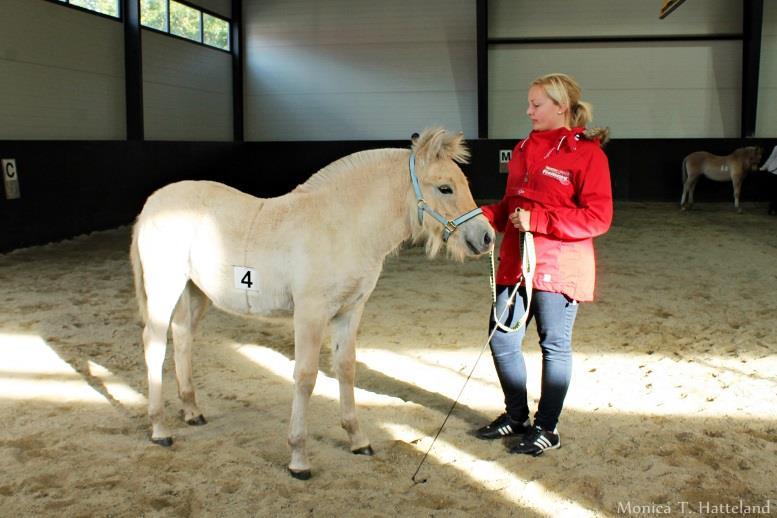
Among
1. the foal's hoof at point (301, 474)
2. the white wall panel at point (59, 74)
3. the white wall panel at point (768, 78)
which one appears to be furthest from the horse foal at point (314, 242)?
the white wall panel at point (768, 78)

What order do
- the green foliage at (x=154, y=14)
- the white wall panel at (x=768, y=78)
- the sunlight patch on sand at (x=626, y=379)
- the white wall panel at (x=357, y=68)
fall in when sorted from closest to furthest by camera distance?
the sunlight patch on sand at (x=626, y=379), the green foliage at (x=154, y=14), the white wall panel at (x=768, y=78), the white wall panel at (x=357, y=68)

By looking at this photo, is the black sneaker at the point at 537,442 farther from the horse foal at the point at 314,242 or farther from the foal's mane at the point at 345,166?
the foal's mane at the point at 345,166

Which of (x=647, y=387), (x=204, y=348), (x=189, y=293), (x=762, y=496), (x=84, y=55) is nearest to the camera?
(x=762, y=496)

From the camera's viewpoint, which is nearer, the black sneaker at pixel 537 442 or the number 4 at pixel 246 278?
the number 4 at pixel 246 278

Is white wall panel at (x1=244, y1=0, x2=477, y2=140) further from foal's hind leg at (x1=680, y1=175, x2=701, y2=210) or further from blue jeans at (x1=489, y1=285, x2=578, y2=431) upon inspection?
blue jeans at (x1=489, y1=285, x2=578, y2=431)

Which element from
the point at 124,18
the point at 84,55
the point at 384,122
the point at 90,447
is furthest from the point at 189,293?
the point at 384,122

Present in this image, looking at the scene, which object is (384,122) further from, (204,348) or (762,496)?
(762,496)

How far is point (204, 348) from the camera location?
4895 mm

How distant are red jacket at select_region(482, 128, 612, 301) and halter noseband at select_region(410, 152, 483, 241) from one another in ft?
0.90

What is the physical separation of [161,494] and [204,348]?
2135 millimetres

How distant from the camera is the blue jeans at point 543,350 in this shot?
3053 millimetres

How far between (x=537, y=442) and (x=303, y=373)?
43.4 inches

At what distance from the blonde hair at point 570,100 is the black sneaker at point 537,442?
4.32 ft

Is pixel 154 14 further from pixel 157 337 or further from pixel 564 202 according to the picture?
pixel 564 202
